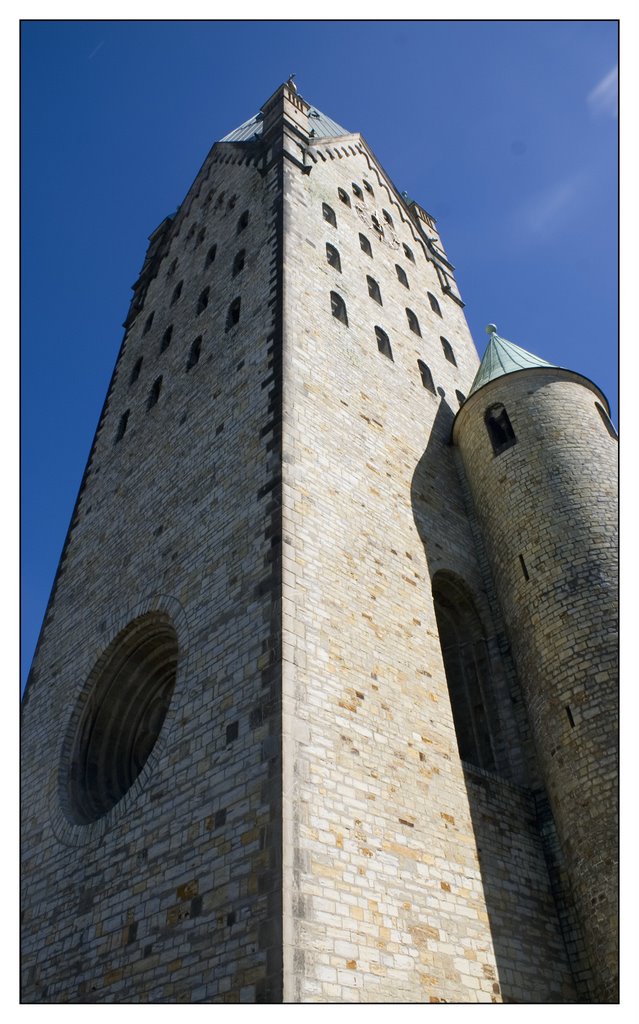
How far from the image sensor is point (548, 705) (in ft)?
42.6

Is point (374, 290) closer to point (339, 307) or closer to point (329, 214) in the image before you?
point (329, 214)

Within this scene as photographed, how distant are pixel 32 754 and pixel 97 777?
1518 mm

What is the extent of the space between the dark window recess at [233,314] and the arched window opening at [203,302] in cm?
199

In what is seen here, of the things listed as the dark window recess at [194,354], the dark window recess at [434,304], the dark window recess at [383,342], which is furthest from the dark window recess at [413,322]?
the dark window recess at [194,354]

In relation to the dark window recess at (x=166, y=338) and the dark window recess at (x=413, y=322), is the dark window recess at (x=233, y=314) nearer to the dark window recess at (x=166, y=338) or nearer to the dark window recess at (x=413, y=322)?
the dark window recess at (x=166, y=338)

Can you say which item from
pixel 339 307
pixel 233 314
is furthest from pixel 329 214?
pixel 233 314

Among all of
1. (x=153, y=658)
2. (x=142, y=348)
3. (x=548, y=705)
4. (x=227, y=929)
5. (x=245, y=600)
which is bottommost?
(x=227, y=929)

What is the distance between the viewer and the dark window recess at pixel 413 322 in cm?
2084

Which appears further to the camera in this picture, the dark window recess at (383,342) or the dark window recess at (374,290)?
the dark window recess at (374,290)

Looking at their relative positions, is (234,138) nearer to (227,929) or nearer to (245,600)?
(245,600)

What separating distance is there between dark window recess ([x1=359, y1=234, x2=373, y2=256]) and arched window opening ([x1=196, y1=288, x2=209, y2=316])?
4.13 m

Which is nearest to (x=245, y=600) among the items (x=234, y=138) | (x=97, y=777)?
(x=97, y=777)

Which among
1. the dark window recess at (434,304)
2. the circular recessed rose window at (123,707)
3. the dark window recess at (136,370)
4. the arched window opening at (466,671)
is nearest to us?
the circular recessed rose window at (123,707)

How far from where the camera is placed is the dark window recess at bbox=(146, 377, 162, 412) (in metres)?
18.8
